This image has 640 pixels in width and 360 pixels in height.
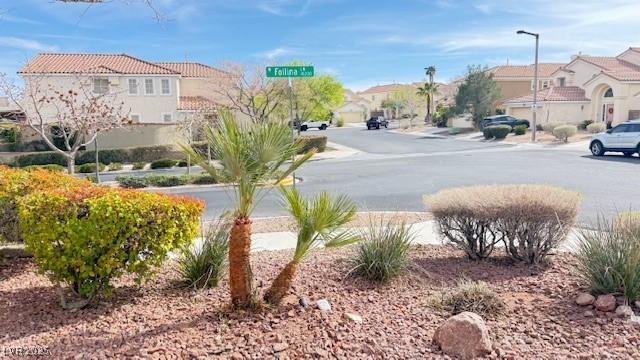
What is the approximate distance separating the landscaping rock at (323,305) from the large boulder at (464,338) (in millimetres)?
1059

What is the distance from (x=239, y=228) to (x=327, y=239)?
80 centimetres

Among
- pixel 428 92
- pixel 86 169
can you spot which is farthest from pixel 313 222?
pixel 428 92

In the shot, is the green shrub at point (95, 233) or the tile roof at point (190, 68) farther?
the tile roof at point (190, 68)

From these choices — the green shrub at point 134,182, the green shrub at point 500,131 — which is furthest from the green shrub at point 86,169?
the green shrub at point 500,131

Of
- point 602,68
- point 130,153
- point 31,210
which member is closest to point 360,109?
point 602,68

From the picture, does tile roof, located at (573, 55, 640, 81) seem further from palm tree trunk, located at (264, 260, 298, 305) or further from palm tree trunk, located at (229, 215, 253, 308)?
palm tree trunk, located at (229, 215, 253, 308)

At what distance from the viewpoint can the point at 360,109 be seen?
309ft

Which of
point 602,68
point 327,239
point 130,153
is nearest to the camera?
point 327,239

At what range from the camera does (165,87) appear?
36.3 metres

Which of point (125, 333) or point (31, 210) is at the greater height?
point (31, 210)

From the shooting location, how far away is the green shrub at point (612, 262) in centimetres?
409

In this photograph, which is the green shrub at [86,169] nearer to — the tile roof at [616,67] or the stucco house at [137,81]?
the stucco house at [137,81]

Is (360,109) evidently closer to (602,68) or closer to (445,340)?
(602,68)

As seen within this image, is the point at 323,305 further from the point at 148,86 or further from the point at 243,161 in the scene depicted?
the point at 148,86
